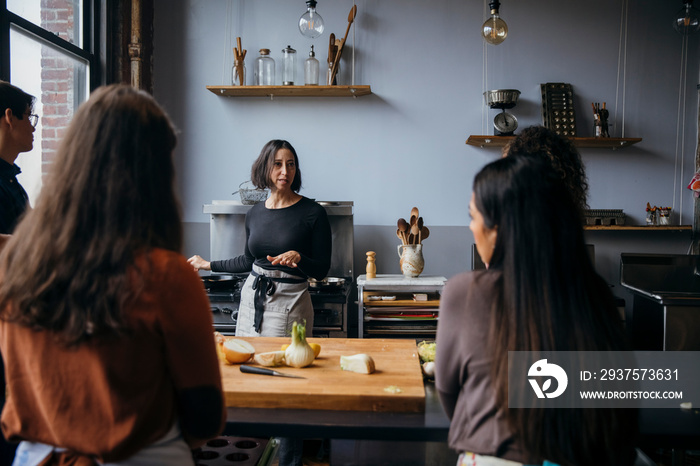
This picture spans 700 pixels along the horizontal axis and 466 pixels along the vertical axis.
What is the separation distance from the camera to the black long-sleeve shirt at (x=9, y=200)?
67.1 inches

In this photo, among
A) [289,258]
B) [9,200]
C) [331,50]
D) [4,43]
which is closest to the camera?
[9,200]

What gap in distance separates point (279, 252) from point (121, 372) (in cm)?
176

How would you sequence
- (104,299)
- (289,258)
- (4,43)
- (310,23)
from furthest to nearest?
(310,23) → (4,43) → (289,258) → (104,299)

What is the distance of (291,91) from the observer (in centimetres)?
384

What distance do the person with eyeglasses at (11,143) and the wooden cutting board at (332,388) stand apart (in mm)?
828

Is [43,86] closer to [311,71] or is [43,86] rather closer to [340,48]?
[311,71]

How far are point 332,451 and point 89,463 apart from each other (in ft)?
2.64

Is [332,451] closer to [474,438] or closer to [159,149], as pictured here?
[474,438]

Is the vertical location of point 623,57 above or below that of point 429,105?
above

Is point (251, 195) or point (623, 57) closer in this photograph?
point (251, 195)

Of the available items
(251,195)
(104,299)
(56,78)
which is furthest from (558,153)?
(56,78)

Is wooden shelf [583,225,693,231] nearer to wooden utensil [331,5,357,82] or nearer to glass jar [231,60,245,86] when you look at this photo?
wooden utensil [331,5,357,82]

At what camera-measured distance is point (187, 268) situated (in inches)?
36.8

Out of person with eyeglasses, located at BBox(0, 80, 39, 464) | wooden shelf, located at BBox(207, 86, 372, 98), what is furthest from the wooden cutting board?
wooden shelf, located at BBox(207, 86, 372, 98)
